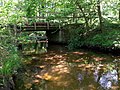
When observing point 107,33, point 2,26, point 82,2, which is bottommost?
point 107,33

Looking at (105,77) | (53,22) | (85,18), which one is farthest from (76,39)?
(105,77)

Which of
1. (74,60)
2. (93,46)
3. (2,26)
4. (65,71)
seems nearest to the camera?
(2,26)

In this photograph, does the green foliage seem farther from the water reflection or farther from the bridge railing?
the water reflection

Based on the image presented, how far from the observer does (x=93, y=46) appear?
48.8ft

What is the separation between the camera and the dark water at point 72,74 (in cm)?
774

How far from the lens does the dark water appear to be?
7742mm

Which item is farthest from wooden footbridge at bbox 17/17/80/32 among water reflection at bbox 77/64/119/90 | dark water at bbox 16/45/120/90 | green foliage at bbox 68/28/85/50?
water reflection at bbox 77/64/119/90

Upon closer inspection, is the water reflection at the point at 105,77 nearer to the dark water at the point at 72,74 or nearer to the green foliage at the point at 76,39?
the dark water at the point at 72,74

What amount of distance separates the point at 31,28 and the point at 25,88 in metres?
10.8

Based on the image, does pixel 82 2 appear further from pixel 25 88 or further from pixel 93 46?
pixel 25 88

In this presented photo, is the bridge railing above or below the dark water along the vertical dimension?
above

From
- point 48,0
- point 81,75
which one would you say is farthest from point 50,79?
point 48,0

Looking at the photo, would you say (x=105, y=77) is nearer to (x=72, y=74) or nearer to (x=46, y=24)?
(x=72, y=74)

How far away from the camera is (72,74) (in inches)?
368
